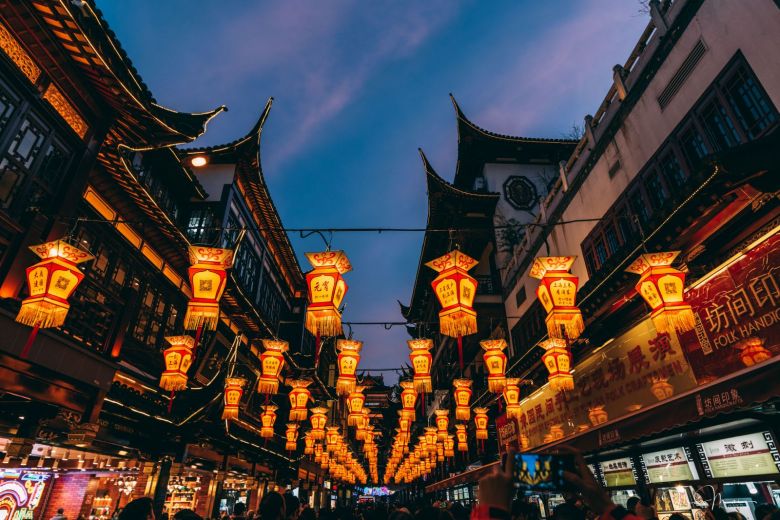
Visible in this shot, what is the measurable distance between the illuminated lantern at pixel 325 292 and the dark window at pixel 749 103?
670cm

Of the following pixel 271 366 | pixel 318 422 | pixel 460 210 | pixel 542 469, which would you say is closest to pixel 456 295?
pixel 542 469

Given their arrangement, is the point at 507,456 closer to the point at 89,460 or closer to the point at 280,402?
the point at 89,460

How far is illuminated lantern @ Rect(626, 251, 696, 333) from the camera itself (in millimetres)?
5871

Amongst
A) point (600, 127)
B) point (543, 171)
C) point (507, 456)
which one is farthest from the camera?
point (543, 171)

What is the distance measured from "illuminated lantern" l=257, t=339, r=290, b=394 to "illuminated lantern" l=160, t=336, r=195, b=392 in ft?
6.92

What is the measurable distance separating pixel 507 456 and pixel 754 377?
4592 millimetres

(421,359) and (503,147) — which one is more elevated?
(503,147)

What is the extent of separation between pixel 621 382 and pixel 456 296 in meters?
4.69

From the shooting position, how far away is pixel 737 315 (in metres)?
5.77

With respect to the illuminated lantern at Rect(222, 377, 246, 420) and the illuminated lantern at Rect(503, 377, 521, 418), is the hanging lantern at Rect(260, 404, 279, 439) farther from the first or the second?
the illuminated lantern at Rect(503, 377, 521, 418)

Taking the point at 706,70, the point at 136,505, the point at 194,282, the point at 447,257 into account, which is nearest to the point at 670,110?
the point at 706,70

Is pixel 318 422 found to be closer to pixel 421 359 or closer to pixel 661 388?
pixel 421 359

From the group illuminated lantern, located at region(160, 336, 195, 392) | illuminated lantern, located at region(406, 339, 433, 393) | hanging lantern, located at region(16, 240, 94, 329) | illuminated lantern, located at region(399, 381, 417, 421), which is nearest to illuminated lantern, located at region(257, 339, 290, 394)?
illuminated lantern, located at region(160, 336, 195, 392)

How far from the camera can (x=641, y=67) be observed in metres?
8.48
